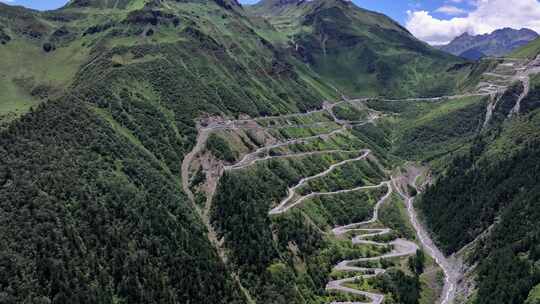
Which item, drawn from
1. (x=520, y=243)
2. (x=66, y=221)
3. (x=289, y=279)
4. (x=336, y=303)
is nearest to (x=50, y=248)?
(x=66, y=221)

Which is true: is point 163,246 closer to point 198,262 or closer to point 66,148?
point 198,262

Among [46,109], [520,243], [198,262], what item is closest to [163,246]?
[198,262]

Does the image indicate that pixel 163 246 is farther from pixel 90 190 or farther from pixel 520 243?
pixel 520 243

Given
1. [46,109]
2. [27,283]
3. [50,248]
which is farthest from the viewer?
[46,109]

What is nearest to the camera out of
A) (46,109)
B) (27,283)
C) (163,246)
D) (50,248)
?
(27,283)

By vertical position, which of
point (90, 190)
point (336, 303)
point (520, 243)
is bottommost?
point (336, 303)

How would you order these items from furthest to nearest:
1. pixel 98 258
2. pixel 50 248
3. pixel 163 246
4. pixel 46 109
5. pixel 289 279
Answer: pixel 46 109, pixel 289 279, pixel 163 246, pixel 98 258, pixel 50 248

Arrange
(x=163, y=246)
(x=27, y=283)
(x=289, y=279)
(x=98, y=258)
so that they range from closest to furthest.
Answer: (x=27, y=283)
(x=98, y=258)
(x=163, y=246)
(x=289, y=279)

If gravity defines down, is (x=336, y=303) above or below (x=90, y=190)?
below

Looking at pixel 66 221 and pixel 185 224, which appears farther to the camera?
pixel 185 224
